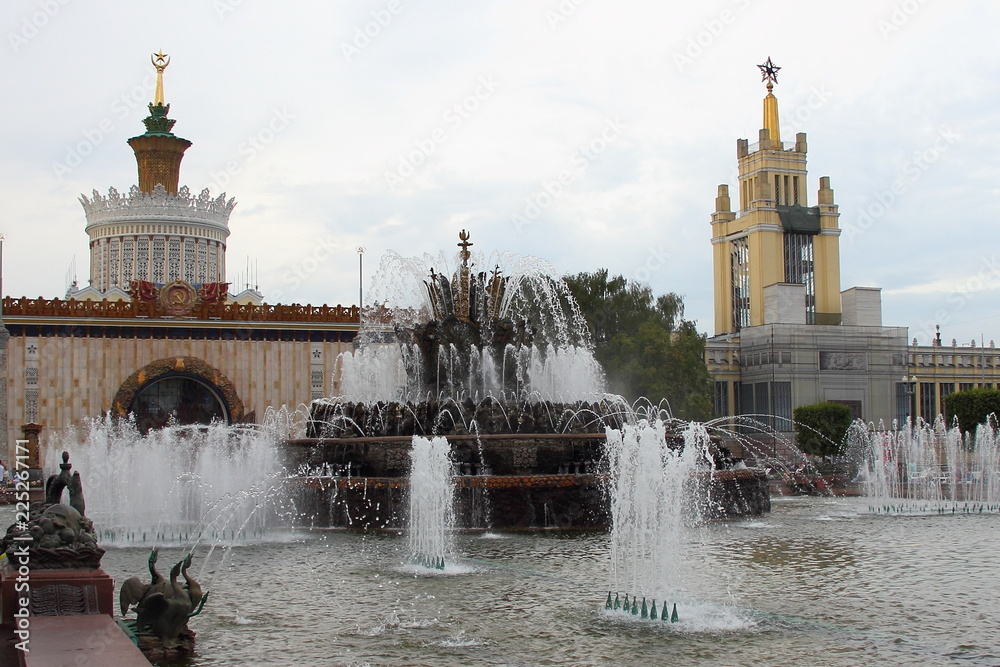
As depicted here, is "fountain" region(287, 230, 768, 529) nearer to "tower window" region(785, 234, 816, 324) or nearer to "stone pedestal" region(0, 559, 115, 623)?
"stone pedestal" region(0, 559, 115, 623)

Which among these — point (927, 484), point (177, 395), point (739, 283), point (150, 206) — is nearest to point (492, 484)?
point (927, 484)

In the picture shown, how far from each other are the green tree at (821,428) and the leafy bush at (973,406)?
19.8ft

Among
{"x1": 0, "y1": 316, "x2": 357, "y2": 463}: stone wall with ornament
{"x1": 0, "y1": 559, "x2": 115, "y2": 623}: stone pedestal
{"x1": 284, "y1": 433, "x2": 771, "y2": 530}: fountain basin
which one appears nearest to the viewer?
{"x1": 0, "y1": 559, "x2": 115, "y2": 623}: stone pedestal

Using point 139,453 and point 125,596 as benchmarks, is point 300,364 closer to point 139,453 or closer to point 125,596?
point 139,453

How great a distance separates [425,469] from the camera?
14266 mm

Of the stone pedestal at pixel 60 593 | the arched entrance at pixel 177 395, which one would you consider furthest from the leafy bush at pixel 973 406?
the stone pedestal at pixel 60 593

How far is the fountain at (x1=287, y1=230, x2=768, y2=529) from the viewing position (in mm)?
15227

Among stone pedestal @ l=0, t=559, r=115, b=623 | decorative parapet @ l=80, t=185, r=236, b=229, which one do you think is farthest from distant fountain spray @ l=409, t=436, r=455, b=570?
decorative parapet @ l=80, t=185, r=236, b=229

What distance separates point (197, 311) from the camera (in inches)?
1581

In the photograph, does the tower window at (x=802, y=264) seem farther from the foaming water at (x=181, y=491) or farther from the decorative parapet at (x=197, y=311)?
the foaming water at (x=181, y=491)

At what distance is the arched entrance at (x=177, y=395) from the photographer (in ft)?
127

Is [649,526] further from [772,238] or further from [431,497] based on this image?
Answer: [772,238]

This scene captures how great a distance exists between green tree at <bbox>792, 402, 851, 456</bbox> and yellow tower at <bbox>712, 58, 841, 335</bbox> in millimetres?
21906

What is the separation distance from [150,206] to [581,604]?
41162 mm
